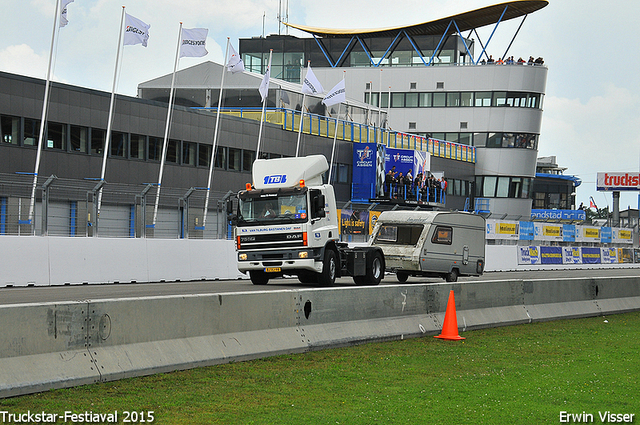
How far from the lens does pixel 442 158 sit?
71.4 meters

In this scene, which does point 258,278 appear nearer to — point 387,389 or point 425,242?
point 425,242

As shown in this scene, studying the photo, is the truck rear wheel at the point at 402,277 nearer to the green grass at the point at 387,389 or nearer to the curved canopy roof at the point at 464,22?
the green grass at the point at 387,389

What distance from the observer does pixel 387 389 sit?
28.0 ft

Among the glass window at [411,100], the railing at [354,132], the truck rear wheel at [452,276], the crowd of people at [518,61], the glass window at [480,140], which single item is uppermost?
the crowd of people at [518,61]

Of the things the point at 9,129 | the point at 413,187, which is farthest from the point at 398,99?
the point at 9,129

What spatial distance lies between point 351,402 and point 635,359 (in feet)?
17.0

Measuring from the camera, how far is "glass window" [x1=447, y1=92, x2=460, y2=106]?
3041 inches

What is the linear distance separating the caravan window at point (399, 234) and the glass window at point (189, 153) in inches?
714

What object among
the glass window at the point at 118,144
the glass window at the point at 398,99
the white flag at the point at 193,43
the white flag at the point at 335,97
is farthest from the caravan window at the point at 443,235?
the glass window at the point at 398,99

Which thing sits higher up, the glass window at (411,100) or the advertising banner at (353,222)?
the glass window at (411,100)

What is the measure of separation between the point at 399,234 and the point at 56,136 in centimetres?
1669

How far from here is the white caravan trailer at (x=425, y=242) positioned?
26.6 meters

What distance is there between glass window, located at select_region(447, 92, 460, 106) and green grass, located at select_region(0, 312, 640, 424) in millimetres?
66835

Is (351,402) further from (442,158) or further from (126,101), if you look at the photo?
(442,158)
